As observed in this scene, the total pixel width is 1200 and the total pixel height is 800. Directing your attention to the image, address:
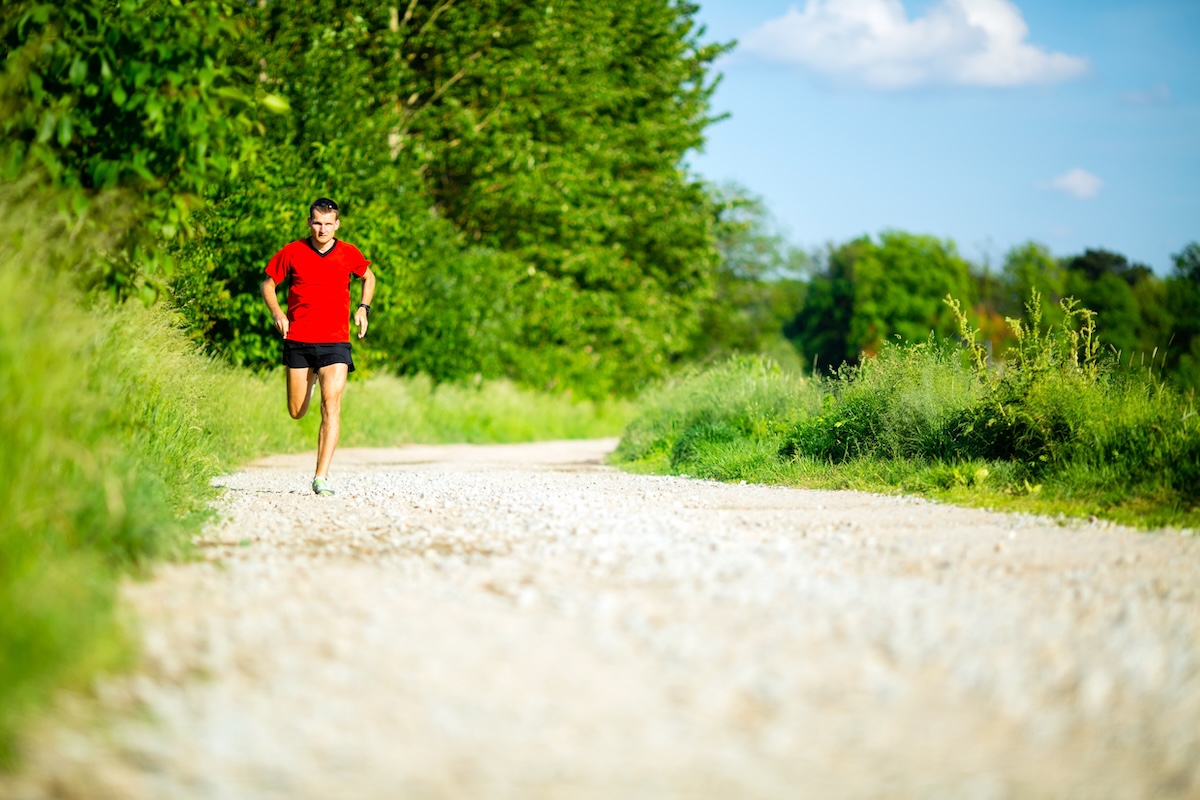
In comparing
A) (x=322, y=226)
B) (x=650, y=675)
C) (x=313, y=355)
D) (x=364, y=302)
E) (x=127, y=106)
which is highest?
(x=127, y=106)

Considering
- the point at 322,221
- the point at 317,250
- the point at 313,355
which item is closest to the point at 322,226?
the point at 322,221

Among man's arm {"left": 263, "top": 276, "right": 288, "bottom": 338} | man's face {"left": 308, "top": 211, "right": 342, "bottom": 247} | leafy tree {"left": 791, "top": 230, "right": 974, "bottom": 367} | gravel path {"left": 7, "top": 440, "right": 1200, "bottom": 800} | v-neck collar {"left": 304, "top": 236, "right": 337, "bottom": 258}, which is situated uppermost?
leafy tree {"left": 791, "top": 230, "right": 974, "bottom": 367}

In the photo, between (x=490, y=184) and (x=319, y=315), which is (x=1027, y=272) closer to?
(x=490, y=184)

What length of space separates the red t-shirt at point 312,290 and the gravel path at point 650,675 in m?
3.71

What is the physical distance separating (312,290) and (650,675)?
6.75 meters

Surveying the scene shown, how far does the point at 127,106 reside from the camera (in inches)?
251

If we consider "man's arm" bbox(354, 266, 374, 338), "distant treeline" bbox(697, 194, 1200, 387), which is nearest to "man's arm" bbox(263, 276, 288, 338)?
"man's arm" bbox(354, 266, 374, 338)

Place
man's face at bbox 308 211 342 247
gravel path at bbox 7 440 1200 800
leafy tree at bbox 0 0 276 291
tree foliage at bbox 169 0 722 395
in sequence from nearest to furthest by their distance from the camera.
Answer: gravel path at bbox 7 440 1200 800, leafy tree at bbox 0 0 276 291, man's face at bbox 308 211 342 247, tree foliage at bbox 169 0 722 395

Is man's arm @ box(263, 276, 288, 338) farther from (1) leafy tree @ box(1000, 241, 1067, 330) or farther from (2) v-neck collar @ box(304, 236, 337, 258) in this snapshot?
(1) leafy tree @ box(1000, 241, 1067, 330)

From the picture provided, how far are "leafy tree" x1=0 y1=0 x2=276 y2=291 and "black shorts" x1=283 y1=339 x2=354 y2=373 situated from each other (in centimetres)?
286

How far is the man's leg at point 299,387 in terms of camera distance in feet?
32.2

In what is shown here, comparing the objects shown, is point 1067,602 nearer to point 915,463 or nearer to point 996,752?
point 996,752

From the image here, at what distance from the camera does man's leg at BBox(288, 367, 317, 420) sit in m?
9.80

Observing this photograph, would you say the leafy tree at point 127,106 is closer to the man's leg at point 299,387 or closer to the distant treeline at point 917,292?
the man's leg at point 299,387
